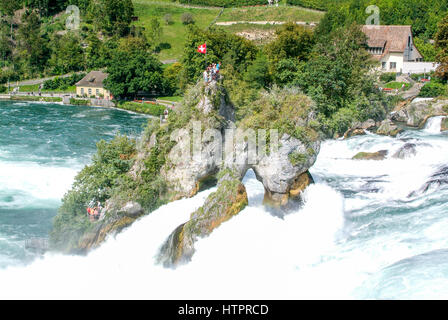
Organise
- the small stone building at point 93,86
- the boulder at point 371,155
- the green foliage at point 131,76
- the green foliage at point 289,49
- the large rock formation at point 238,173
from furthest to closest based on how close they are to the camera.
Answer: the small stone building at point 93,86 < the green foliage at point 131,76 < the green foliage at point 289,49 < the boulder at point 371,155 < the large rock formation at point 238,173

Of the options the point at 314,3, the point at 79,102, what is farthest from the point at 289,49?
the point at 314,3

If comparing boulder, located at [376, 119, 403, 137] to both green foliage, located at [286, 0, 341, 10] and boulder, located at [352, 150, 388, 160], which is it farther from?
green foliage, located at [286, 0, 341, 10]

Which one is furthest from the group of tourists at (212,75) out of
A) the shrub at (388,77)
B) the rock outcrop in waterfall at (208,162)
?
the shrub at (388,77)

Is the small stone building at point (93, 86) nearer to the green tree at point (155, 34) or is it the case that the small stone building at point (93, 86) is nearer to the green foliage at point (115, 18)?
the green tree at point (155, 34)

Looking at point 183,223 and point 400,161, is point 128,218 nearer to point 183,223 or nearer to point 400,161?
point 183,223

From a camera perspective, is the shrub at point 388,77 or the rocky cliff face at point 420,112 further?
the shrub at point 388,77

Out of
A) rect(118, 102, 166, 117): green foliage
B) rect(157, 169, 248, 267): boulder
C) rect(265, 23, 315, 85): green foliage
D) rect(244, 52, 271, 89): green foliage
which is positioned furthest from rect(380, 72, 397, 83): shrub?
rect(157, 169, 248, 267): boulder

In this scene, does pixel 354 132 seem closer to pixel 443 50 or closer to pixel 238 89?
pixel 238 89
